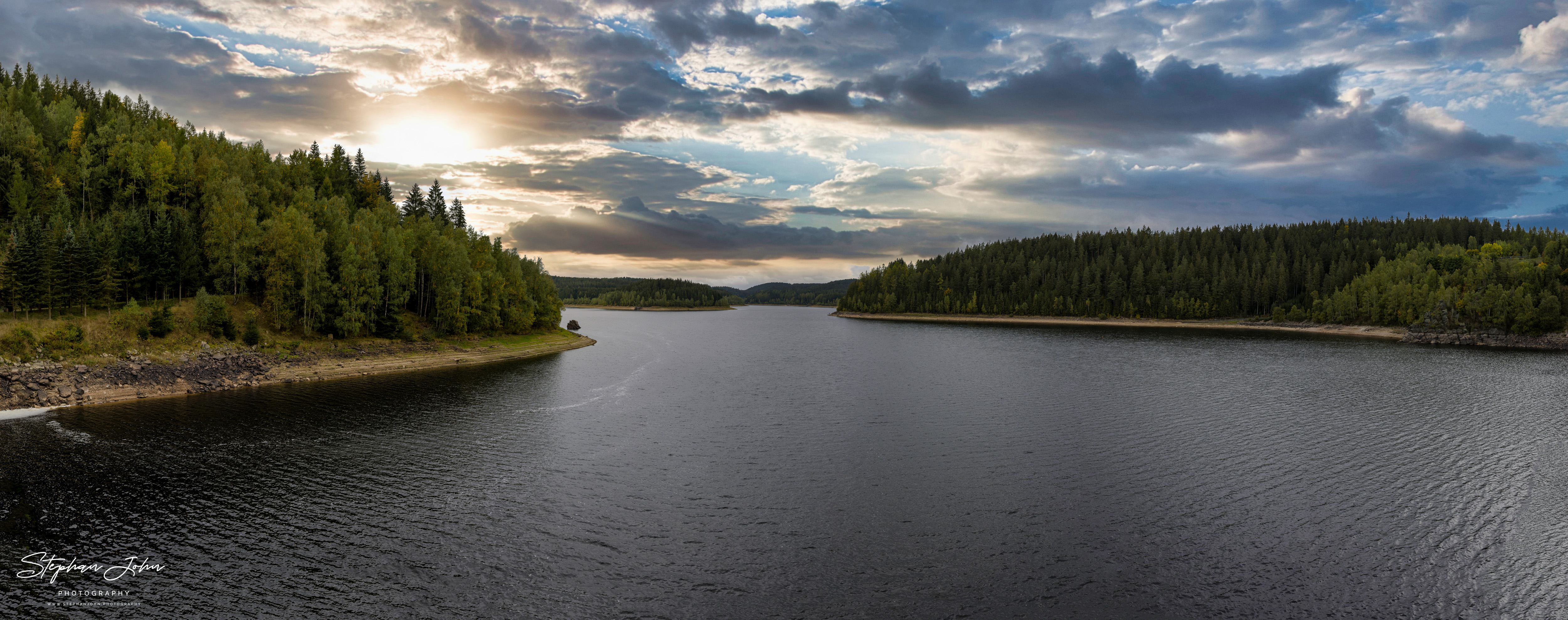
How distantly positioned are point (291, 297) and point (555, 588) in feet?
235

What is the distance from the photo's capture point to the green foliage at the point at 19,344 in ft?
160

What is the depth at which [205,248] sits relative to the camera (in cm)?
7594

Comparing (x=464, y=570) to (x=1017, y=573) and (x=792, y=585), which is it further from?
(x=1017, y=573)

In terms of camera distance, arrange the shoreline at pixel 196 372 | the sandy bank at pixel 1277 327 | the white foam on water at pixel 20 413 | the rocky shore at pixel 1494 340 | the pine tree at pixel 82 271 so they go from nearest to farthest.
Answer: the white foam on water at pixel 20 413
the shoreline at pixel 196 372
the pine tree at pixel 82 271
the rocky shore at pixel 1494 340
the sandy bank at pixel 1277 327

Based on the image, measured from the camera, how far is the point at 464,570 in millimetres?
20391

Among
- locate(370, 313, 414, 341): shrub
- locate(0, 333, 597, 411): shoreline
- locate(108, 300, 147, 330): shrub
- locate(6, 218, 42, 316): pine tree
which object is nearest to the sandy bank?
locate(370, 313, 414, 341): shrub

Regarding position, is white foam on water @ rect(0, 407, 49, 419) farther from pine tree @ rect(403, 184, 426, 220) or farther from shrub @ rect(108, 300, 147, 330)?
pine tree @ rect(403, 184, 426, 220)

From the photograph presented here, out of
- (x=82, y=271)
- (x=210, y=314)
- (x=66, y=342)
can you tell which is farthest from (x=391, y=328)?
(x=66, y=342)

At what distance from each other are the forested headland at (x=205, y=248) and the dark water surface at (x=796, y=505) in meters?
22.0

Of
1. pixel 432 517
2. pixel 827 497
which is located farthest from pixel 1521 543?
pixel 432 517

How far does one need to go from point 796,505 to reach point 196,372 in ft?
192

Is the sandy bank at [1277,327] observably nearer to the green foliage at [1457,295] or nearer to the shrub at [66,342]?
the green foliage at [1457,295]

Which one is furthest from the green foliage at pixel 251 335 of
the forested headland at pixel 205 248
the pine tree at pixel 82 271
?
the pine tree at pixel 82 271

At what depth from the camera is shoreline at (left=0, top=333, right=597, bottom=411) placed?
4569cm
